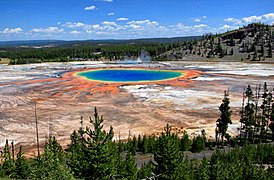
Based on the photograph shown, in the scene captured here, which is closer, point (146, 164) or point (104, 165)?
point (104, 165)

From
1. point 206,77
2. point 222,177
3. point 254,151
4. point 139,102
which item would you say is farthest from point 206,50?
point 222,177

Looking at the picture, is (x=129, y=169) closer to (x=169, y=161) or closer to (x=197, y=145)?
(x=169, y=161)

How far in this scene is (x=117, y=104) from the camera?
6838 cm

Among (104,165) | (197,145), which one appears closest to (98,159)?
(104,165)

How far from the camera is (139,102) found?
230ft

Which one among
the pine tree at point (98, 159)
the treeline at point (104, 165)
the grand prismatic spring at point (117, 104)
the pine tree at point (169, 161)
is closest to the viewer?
the treeline at point (104, 165)

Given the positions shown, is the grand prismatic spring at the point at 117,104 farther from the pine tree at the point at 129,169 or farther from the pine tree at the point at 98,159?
the pine tree at the point at 98,159

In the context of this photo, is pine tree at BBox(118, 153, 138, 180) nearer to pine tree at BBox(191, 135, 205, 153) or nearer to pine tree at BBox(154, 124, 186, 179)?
pine tree at BBox(154, 124, 186, 179)

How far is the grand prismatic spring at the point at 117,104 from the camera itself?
51500 millimetres

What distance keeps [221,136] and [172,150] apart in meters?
26.1

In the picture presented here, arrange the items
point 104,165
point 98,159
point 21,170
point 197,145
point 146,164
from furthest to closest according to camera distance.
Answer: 1. point 197,145
2. point 146,164
3. point 21,170
4. point 98,159
5. point 104,165

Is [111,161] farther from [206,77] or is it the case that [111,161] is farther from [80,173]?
[206,77]

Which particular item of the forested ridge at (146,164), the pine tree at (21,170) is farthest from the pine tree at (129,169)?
the pine tree at (21,170)

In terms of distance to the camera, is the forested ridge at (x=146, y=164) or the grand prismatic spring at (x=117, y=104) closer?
the forested ridge at (x=146, y=164)
